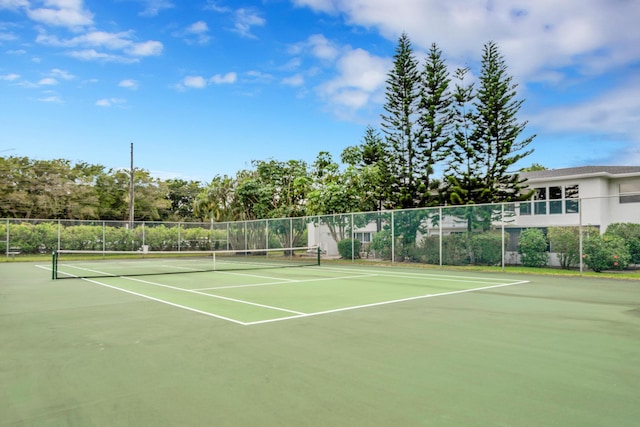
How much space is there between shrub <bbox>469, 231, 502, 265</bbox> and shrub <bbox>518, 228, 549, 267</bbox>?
78cm

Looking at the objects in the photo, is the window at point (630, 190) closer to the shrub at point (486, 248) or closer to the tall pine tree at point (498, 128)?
the tall pine tree at point (498, 128)

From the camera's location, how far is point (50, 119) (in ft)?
80.1

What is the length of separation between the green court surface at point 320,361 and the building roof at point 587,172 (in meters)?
18.1

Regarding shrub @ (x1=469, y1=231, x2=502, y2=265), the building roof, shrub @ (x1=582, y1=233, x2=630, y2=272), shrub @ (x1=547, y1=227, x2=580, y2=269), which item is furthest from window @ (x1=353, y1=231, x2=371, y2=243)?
the building roof

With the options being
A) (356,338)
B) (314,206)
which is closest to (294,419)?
(356,338)

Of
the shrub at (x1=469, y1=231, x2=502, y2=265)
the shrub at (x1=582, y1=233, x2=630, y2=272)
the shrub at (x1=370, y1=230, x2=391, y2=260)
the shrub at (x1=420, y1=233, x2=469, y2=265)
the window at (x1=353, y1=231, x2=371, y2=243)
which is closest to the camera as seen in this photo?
the shrub at (x1=582, y1=233, x2=630, y2=272)

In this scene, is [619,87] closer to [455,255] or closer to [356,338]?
[455,255]

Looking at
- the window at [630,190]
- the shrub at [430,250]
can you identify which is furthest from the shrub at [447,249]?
the window at [630,190]

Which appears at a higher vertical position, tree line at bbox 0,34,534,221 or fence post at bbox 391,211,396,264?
tree line at bbox 0,34,534,221

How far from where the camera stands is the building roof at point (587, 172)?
23.8 m

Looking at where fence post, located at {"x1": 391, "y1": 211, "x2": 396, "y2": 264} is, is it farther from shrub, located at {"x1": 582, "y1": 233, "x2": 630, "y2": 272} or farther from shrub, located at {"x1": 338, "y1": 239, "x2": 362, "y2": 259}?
shrub, located at {"x1": 582, "y1": 233, "x2": 630, "y2": 272}

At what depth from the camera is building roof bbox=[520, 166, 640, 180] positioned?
23.8 m

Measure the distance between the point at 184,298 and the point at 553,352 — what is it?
685cm

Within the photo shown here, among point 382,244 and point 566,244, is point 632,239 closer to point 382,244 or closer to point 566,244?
point 566,244
